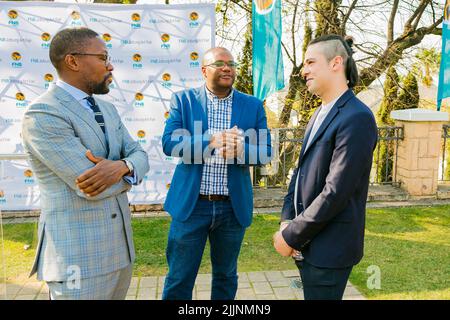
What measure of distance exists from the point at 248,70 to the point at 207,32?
3320 mm

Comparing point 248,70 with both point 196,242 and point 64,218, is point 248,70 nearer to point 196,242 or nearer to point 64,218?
point 196,242

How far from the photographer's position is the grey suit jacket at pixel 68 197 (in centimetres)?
192

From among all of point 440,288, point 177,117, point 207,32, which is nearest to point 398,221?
point 440,288

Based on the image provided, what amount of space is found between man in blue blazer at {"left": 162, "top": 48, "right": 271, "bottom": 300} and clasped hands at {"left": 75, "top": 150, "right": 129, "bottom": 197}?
66 centimetres

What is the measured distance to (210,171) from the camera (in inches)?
110

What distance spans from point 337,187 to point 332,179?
47 millimetres

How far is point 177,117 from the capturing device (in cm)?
283

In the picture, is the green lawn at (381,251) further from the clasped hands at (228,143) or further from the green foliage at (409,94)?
the green foliage at (409,94)

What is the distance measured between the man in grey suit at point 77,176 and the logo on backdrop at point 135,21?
11.7 feet

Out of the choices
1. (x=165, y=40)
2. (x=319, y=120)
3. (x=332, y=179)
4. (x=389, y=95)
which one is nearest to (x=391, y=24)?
(x=389, y=95)

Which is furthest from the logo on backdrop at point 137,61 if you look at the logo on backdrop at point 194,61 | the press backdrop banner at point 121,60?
the logo on backdrop at point 194,61

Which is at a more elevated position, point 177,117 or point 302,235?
point 177,117

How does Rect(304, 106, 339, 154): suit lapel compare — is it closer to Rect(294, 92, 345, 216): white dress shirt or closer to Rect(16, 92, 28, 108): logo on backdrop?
Rect(294, 92, 345, 216): white dress shirt

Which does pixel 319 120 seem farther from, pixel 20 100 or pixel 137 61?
pixel 20 100
